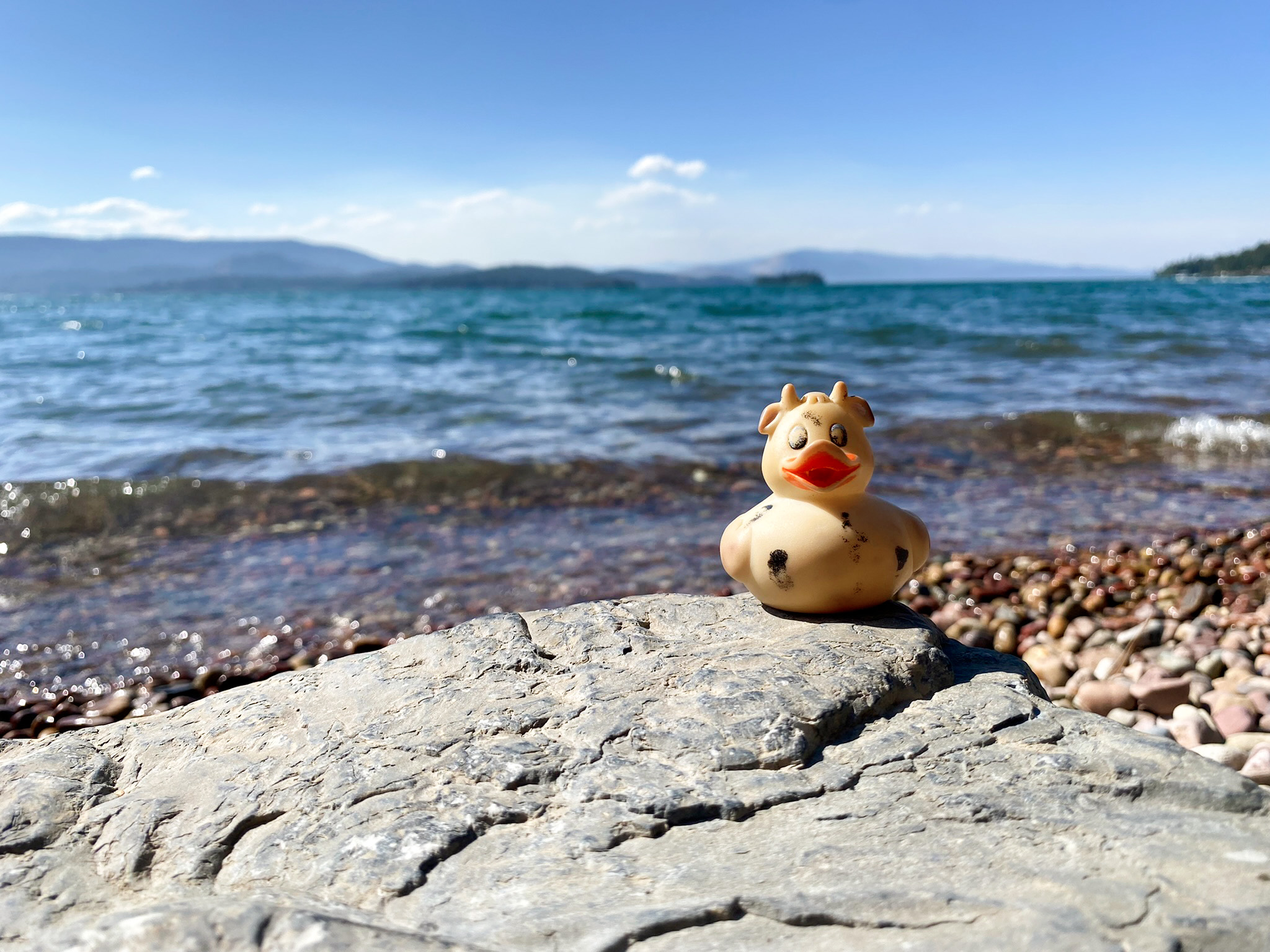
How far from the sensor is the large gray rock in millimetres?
1492

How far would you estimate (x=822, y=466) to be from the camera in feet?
9.07

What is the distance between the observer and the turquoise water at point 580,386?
920 cm

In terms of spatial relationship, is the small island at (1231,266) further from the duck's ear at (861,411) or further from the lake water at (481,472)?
the duck's ear at (861,411)

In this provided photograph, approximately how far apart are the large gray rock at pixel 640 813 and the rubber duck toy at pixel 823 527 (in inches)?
6.2

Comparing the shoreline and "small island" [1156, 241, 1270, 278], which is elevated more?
"small island" [1156, 241, 1270, 278]

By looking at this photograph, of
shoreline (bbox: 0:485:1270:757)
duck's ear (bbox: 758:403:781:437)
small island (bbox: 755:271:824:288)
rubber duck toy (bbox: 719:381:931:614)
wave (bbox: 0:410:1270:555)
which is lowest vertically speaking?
shoreline (bbox: 0:485:1270:757)

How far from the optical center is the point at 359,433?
9.98m

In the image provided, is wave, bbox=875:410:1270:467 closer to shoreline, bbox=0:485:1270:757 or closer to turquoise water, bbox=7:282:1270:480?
turquoise water, bbox=7:282:1270:480

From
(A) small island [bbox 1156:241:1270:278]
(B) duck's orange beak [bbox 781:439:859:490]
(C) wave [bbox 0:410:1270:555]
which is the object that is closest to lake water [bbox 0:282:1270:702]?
(C) wave [bbox 0:410:1270:555]

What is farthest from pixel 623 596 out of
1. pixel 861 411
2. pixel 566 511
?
pixel 861 411

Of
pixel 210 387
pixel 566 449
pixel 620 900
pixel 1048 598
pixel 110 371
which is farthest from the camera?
pixel 110 371

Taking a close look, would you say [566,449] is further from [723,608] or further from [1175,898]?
[1175,898]

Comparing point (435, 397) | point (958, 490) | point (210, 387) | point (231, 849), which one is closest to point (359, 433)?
point (435, 397)

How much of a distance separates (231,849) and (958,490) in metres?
6.87
